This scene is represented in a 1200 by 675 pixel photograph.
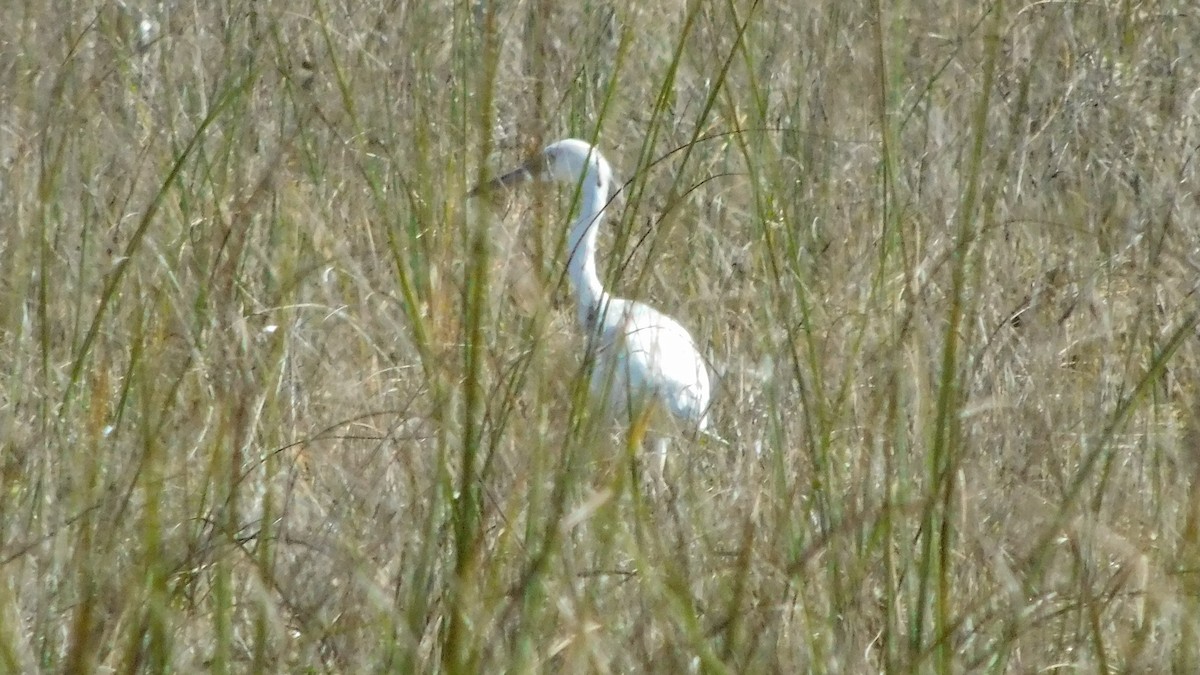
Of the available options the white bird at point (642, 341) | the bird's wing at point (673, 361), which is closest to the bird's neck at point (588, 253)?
the white bird at point (642, 341)

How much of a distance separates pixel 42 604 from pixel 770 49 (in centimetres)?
217

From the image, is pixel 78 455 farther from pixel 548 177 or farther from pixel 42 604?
pixel 548 177

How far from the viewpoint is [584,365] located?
47.3 inches

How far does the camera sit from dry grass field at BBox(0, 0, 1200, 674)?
3.96 ft

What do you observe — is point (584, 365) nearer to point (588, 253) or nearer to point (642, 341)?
point (642, 341)

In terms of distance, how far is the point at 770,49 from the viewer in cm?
327

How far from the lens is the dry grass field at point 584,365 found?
3.96 feet

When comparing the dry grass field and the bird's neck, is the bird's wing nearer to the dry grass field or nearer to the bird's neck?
the dry grass field

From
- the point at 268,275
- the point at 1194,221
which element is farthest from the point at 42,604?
the point at 1194,221

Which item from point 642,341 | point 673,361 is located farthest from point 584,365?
point 673,361

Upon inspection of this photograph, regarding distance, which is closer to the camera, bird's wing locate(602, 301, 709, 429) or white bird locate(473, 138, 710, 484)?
white bird locate(473, 138, 710, 484)

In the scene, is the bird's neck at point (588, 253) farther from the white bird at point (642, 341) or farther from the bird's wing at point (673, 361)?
the bird's wing at point (673, 361)

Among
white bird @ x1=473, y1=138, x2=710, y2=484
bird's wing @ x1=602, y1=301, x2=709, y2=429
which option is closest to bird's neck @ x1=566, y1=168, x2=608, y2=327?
white bird @ x1=473, y1=138, x2=710, y2=484

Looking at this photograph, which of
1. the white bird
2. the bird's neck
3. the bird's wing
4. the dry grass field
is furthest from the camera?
the bird's neck
